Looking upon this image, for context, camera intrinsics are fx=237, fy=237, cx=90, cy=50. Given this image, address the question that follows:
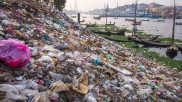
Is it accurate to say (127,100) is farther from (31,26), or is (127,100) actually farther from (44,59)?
(31,26)

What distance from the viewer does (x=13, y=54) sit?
4.16 metres

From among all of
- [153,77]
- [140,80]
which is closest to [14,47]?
[140,80]

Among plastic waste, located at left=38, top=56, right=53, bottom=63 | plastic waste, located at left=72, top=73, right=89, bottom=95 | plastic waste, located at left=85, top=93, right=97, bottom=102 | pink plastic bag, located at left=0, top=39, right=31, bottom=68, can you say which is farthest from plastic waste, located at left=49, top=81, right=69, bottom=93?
plastic waste, located at left=38, top=56, right=53, bottom=63

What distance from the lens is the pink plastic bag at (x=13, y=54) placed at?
4.16m

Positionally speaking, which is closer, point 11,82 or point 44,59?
point 11,82

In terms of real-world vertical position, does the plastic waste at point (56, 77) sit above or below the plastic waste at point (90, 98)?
above

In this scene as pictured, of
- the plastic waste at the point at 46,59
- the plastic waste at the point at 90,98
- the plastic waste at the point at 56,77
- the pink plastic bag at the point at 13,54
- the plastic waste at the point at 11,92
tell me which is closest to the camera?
the plastic waste at the point at 11,92

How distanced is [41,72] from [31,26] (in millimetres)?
2759

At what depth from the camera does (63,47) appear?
6.14 m

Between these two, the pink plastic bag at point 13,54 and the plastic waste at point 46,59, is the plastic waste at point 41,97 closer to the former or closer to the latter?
the pink plastic bag at point 13,54

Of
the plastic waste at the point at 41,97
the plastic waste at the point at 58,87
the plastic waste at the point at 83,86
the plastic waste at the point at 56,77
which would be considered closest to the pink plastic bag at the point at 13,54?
the plastic waste at the point at 56,77

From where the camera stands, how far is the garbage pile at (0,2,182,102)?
398 centimetres

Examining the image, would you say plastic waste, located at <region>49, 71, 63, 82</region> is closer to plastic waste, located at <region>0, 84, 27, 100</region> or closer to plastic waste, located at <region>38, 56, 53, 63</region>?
plastic waste, located at <region>38, 56, 53, 63</region>

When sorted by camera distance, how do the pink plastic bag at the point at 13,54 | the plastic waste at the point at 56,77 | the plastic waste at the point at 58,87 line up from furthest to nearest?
the plastic waste at the point at 56,77 < the pink plastic bag at the point at 13,54 < the plastic waste at the point at 58,87
